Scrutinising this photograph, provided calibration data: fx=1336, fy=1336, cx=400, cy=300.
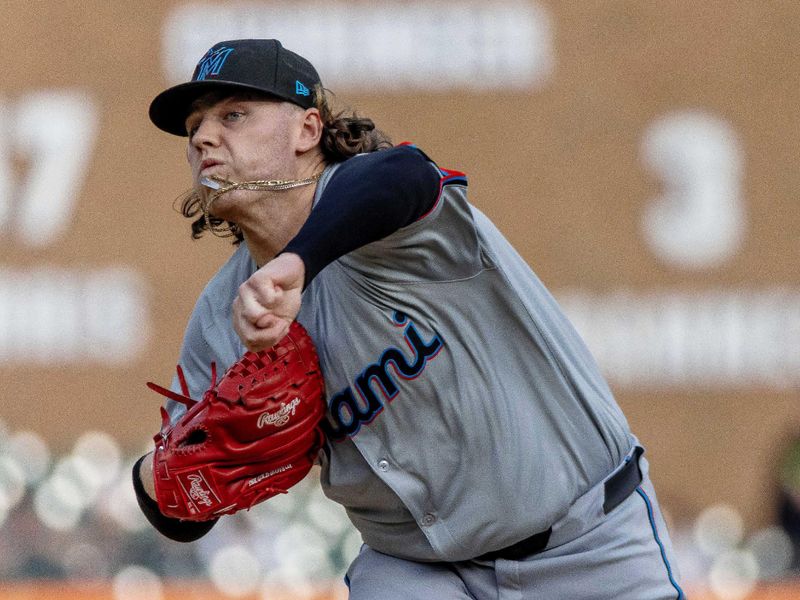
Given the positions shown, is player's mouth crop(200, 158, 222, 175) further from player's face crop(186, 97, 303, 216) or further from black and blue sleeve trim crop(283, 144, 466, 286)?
black and blue sleeve trim crop(283, 144, 466, 286)

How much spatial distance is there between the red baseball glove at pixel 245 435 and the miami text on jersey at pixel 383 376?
48 millimetres

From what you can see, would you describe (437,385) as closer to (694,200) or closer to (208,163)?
(208,163)

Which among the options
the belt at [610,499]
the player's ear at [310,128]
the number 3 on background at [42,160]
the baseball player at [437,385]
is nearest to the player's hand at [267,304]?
the baseball player at [437,385]

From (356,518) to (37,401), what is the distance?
336 cm

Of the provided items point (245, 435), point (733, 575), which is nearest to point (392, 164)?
point (245, 435)

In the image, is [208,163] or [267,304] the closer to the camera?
[267,304]

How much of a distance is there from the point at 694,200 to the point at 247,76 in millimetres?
3662

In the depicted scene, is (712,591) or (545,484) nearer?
(545,484)

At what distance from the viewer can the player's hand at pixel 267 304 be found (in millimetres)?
1641

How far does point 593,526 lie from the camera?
226cm

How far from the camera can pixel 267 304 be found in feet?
5.39

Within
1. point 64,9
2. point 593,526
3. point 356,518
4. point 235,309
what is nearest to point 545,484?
point 593,526

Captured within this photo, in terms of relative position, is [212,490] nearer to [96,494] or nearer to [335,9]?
[96,494]

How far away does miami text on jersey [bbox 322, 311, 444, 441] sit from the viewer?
212cm
